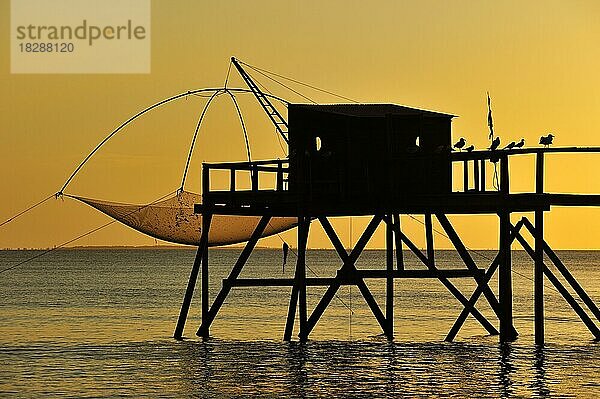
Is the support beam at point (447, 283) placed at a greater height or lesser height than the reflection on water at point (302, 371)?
greater

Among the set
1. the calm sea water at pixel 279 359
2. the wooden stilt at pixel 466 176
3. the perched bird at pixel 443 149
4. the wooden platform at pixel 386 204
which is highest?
the perched bird at pixel 443 149

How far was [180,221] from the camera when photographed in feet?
191

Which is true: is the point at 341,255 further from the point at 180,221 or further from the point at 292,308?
the point at 180,221

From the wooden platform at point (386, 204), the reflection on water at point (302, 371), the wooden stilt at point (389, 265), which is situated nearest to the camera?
the reflection on water at point (302, 371)

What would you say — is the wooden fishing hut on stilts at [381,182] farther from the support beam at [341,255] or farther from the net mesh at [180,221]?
the net mesh at [180,221]

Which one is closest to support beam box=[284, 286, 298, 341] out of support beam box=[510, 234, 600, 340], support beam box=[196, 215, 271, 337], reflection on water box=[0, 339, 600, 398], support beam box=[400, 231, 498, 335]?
reflection on water box=[0, 339, 600, 398]

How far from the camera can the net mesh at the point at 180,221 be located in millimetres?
53469

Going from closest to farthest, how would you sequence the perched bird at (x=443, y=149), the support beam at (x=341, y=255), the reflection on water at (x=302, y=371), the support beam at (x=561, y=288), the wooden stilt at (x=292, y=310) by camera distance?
the reflection on water at (x=302, y=371), the perched bird at (x=443, y=149), the support beam at (x=341, y=255), the wooden stilt at (x=292, y=310), the support beam at (x=561, y=288)

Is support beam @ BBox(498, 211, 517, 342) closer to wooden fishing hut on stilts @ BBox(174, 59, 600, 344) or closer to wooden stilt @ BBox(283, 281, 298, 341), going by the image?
wooden fishing hut on stilts @ BBox(174, 59, 600, 344)

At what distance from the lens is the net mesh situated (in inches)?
2105

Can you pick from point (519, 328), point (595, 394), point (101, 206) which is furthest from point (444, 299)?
point (595, 394)

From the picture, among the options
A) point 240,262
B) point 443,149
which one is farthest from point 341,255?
point 443,149

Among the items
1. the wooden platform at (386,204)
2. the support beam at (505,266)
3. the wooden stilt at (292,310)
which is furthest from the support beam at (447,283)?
the wooden platform at (386,204)

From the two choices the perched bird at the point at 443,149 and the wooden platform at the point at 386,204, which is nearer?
the wooden platform at the point at 386,204
